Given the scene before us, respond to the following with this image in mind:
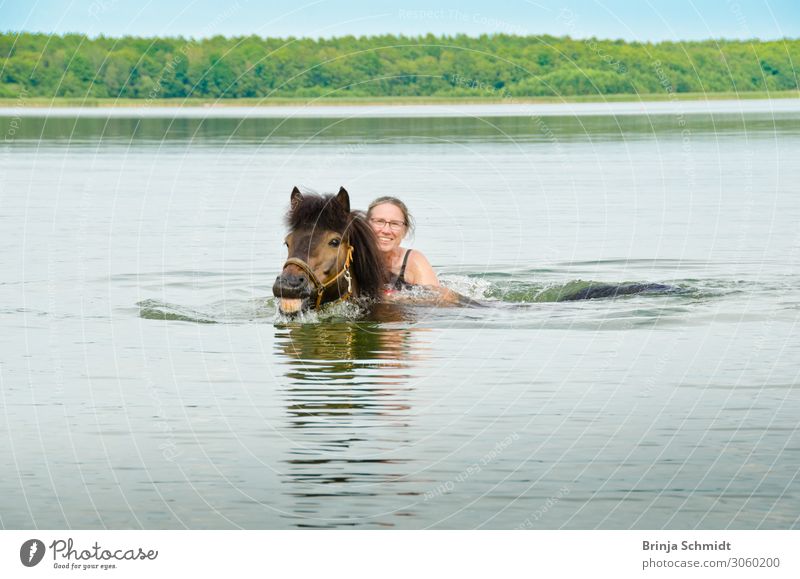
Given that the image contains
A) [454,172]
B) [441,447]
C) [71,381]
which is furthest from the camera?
[454,172]

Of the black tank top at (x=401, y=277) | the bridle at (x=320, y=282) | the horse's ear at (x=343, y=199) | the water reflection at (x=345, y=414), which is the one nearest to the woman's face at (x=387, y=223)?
the black tank top at (x=401, y=277)

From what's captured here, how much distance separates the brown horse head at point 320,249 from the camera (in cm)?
1300

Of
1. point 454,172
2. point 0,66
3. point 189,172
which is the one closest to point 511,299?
Result: point 454,172

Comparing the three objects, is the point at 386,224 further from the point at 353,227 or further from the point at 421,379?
the point at 421,379

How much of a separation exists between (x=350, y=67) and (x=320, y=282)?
270ft

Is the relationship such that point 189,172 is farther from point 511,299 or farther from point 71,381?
point 71,381

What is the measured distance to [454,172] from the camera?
4000cm

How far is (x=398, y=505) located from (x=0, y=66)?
98211mm

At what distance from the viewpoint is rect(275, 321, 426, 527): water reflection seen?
28.3 feet

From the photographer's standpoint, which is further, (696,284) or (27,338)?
(696,284)

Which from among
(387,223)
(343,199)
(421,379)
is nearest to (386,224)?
(387,223)

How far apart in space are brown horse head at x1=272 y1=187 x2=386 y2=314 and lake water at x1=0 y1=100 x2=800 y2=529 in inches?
23.8

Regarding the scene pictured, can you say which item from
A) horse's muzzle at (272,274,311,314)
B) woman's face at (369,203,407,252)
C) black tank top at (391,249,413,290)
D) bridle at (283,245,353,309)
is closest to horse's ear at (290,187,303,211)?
bridle at (283,245,353,309)

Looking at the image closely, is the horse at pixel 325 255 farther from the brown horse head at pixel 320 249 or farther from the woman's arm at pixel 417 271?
the woman's arm at pixel 417 271
